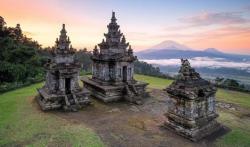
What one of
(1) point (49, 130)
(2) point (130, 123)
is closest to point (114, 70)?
(2) point (130, 123)

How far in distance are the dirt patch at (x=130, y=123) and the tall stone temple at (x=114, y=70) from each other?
1.24m

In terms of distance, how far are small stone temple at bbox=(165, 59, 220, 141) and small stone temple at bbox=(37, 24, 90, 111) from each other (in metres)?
8.58

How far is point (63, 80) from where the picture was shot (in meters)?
19.8

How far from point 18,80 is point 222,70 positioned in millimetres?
122241

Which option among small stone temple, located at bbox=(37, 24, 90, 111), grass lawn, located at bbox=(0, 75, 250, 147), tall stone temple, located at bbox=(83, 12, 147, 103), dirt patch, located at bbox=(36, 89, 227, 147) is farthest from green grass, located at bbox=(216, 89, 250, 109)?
small stone temple, located at bbox=(37, 24, 90, 111)

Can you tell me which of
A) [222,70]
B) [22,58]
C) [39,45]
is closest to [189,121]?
[22,58]

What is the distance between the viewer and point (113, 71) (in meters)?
23.4

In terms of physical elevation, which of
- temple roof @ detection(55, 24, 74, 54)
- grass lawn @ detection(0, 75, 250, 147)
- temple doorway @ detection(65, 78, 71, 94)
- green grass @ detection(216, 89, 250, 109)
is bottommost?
grass lawn @ detection(0, 75, 250, 147)

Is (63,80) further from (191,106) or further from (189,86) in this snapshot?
(191,106)

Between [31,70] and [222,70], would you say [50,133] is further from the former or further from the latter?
[222,70]

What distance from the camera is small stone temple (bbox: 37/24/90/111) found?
19266 millimetres

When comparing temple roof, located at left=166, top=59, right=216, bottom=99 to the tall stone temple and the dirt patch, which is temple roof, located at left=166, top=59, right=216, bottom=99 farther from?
the tall stone temple

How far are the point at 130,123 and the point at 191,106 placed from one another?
4.52 meters

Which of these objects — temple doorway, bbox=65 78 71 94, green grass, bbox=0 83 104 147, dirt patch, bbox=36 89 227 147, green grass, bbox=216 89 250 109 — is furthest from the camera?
green grass, bbox=216 89 250 109
